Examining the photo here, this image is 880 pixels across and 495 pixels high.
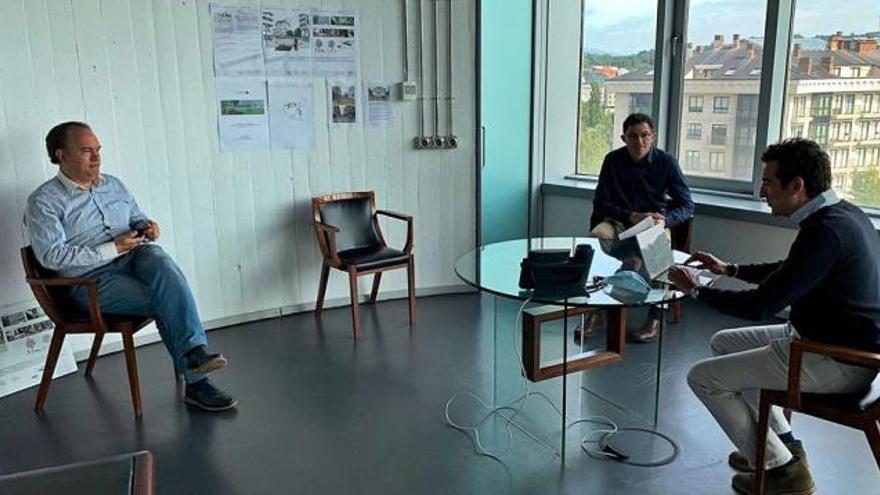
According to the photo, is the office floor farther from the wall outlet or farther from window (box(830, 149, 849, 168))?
the wall outlet

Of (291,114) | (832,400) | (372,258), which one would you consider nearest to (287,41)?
(291,114)

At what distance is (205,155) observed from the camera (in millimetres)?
3863

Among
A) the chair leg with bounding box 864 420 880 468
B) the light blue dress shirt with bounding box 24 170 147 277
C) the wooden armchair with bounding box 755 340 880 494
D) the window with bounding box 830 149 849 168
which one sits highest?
the window with bounding box 830 149 849 168

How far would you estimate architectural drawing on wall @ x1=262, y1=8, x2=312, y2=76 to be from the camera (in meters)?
3.92

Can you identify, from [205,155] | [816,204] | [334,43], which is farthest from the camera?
[334,43]

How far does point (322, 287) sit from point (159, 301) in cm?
126

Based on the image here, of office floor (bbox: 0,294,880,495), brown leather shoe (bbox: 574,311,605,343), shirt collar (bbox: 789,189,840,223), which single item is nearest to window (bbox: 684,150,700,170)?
office floor (bbox: 0,294,880,495)

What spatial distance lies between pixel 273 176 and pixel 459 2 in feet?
5.04

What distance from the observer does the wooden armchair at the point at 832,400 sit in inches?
73.7

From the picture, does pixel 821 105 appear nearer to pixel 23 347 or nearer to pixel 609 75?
pixel 609 75

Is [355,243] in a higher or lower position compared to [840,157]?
lower

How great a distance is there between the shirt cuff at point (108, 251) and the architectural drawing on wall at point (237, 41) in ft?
4.12

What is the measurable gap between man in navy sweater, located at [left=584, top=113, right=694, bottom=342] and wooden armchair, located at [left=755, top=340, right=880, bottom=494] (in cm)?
165

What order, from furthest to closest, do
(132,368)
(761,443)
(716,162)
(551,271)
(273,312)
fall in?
(716,162), (273,312), (132,368), (551,271), (761,443)
